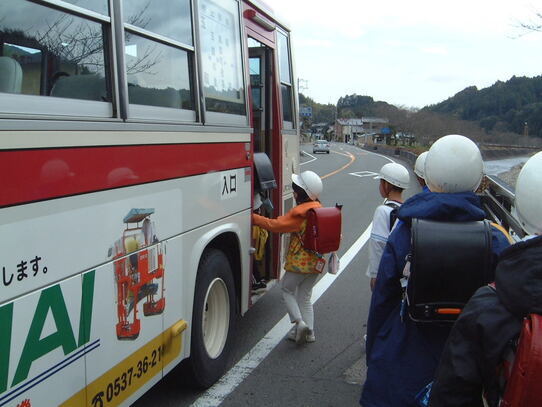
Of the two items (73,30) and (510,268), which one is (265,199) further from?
(510,268)

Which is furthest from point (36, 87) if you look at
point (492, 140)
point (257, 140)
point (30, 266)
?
point (492, 140)

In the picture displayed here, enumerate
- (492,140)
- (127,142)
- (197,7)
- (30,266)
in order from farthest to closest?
1. (492,140)
2. (197,7)
3. (127,142)
4. (30,266)

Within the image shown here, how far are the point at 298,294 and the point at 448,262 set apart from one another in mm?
3046

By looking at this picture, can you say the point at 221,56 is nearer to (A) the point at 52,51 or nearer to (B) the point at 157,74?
→ (B) the point at 157,74

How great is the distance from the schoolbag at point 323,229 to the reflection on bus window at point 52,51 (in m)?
2.30

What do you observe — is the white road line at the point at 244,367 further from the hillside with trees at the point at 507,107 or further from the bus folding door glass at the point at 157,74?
the hillside with trees at the point at 507,107

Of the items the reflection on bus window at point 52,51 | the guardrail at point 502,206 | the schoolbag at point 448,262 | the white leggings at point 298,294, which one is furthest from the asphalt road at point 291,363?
the reflection on bus window at point 52,51

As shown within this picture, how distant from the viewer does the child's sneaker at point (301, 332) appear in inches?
196

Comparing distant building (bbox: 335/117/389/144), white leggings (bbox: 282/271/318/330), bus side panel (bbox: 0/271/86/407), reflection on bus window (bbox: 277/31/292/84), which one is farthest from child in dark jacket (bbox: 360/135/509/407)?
distant building (bbox: 335/117/389/144)

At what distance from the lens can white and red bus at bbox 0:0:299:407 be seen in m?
2.16

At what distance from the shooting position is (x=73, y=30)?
2551mm

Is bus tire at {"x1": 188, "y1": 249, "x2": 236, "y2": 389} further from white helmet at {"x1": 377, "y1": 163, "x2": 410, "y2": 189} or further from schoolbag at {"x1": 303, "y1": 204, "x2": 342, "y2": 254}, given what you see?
white helmet at {"x1": 377, "y1": 163, "x2": 410, "y2": 189}

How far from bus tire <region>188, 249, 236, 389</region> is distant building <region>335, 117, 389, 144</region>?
138 metres

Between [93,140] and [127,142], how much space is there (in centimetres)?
29
